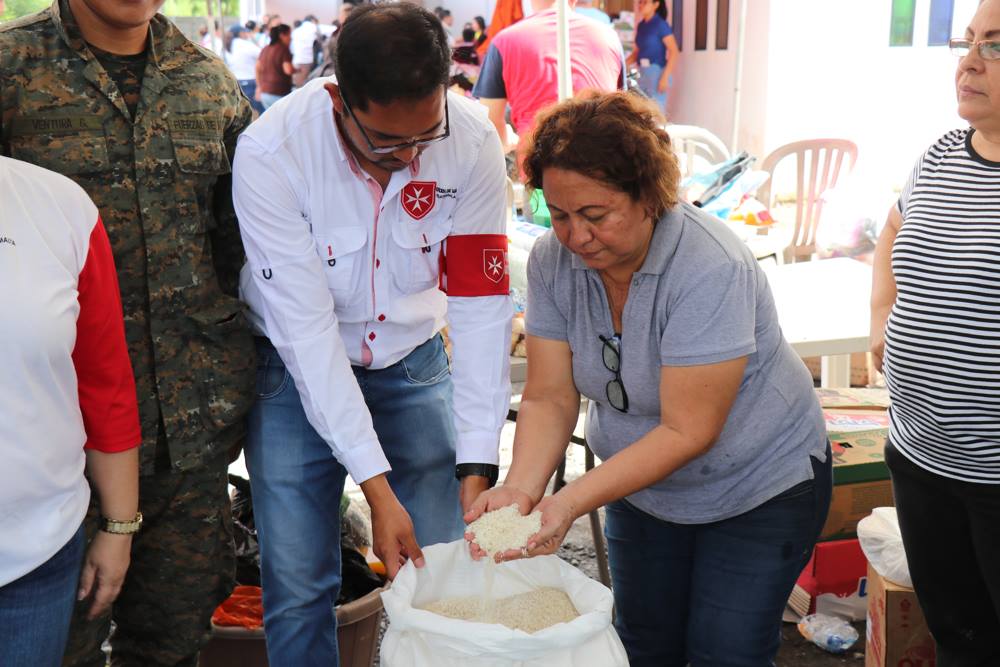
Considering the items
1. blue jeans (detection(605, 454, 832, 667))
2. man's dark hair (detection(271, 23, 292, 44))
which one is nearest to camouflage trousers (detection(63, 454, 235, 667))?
blue jeans (detection(605, 454, 832, 667))

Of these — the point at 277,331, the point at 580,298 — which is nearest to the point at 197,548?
the point at 277,331

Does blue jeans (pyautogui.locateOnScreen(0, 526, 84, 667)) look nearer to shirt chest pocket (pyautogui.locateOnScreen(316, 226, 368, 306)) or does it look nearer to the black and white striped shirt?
shirt chest pocket (pyautogui.locateOnScreen(316, 226, 368, 306))

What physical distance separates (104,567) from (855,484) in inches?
81.2

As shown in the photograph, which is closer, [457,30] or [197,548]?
[197,548]

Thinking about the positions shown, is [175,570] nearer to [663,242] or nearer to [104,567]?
[104,567]

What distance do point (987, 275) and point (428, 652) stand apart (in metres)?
1.14

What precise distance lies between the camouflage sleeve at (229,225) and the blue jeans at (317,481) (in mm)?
169

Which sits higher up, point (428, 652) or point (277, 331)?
point (277, 331)

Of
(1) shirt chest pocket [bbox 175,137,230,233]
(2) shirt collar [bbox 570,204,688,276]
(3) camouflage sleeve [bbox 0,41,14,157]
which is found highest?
(3) camouflage sleeve [bbox 0,41,14,157]

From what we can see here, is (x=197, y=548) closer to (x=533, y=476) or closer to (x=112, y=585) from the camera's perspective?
(x=112, y=585)

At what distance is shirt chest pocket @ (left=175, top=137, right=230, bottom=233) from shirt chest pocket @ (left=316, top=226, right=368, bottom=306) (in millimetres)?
246

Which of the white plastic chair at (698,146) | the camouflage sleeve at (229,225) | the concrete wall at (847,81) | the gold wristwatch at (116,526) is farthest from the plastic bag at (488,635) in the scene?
the concrete wall at (847,81)

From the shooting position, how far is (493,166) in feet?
6.49

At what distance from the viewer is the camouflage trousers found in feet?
6.62
